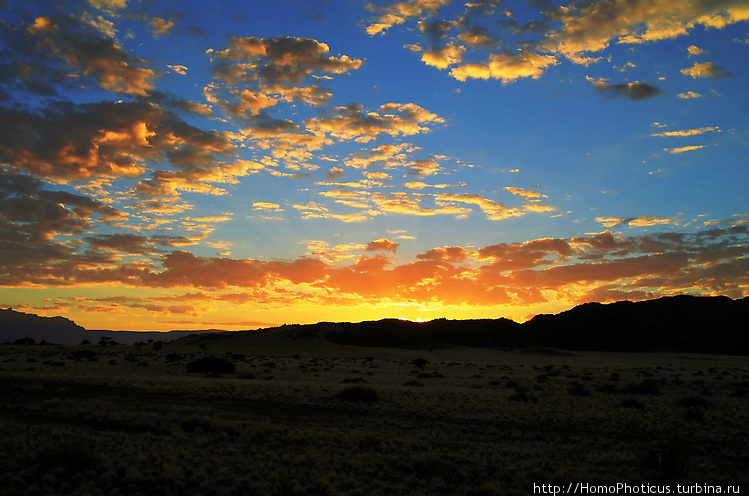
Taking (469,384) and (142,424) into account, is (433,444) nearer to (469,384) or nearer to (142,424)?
(142,424)

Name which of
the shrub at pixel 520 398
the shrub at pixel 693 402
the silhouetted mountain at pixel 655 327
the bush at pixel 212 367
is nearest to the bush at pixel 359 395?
the shrub at pixel 520 398

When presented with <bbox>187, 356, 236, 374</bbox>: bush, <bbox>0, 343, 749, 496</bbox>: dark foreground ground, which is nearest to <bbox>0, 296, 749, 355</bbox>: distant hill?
<bbox>187, 356, 236, 374</bbox>: bush

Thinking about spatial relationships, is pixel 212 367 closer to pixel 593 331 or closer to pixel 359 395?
pixel 359 395

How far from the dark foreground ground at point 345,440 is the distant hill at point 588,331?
75.7 meters

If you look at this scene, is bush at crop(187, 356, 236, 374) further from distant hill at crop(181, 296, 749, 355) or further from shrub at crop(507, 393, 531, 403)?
distant hill at crop(181, 296, 749, 355)

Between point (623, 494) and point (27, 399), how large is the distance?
871 inches

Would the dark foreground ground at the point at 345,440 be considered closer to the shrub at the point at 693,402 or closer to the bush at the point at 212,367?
the shrub at the point at 693,402

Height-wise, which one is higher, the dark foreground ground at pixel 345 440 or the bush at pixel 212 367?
the dark foreground ground at pixel 345 440

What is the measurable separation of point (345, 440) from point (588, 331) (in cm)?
12836

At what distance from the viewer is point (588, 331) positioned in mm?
127688

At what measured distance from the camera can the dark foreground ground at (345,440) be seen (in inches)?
412

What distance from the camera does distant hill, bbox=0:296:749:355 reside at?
107 meters

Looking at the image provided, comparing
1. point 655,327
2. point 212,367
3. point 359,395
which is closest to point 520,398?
point 359,395

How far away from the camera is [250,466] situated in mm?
11562
